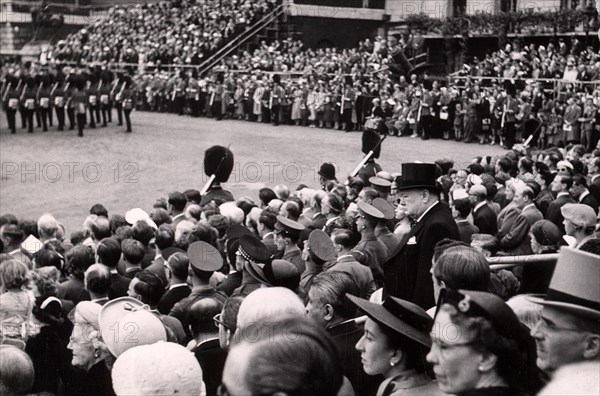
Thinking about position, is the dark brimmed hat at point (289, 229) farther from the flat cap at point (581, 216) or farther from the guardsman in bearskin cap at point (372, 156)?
the guardsman in bearskin cap at point (372, 156)

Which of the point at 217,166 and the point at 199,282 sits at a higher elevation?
the point at 217,166

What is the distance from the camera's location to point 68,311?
5.67 metres

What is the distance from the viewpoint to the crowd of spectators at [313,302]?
8.98 feet

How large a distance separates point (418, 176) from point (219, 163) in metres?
6.57

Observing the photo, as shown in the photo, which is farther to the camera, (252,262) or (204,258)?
(204,258)

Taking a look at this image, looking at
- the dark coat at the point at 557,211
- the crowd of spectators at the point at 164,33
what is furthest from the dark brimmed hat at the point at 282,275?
the crowd of spectators at the point at 164,33

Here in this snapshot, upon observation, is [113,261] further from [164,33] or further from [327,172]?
[164,33]

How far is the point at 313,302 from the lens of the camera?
4.20m

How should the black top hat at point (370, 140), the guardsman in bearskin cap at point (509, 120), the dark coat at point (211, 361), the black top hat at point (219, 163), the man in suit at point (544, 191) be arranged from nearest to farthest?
1. the dark coat at point (211, 361)
2. the man in suit at point (544, 191)
3. the black top hat at point (219, 163)
4. the black top hat at point (370, 140)
5. the guardsman in bearskin cap at point (509, 120)

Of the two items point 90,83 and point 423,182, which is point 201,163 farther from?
point 423,182

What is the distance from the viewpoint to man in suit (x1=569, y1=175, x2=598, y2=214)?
8312mm

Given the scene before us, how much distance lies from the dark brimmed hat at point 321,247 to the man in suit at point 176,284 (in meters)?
0.87

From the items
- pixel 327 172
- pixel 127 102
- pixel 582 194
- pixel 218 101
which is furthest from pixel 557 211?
pixel 218 101

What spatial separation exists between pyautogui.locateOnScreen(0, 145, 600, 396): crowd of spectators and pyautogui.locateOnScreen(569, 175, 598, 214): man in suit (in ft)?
0.09
